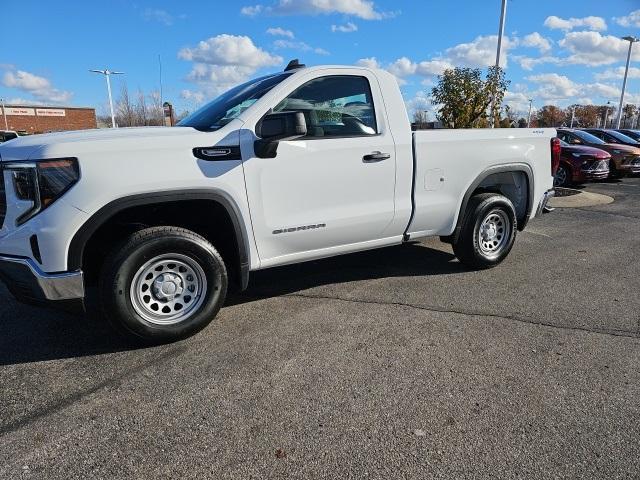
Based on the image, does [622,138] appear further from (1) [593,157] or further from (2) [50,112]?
(2) [50,112]

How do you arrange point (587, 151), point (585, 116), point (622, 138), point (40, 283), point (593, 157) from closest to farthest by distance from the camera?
point (40, 283), point (593, 157), point (587, 151), point (622, 138), point (585, 116)

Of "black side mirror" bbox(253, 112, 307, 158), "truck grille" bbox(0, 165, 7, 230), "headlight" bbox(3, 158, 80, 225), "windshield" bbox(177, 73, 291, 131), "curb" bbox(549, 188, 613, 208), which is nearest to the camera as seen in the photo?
"headlight" bbox(3, 158, 80, 225)

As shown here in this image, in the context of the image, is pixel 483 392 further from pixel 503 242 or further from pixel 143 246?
pixel 503 242

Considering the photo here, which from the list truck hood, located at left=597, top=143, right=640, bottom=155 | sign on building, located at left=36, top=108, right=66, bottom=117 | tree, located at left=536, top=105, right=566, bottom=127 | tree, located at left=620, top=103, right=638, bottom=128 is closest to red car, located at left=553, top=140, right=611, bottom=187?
truck hood, located at left=597, top=143, right=640, bottom=155

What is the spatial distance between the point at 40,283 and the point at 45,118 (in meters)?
96.2

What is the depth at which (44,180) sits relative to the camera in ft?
9.77

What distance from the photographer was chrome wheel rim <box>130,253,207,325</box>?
134 inches

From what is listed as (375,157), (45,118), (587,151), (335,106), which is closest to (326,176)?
(375,157)

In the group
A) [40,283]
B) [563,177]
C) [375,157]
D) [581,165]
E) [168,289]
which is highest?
[375,157]

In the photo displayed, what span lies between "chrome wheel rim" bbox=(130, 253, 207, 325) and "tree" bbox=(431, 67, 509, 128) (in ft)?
33.9

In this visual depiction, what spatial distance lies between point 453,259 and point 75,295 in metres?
4.15

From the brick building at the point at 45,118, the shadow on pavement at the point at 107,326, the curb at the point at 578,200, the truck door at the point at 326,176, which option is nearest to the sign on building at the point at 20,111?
the brick building at the point at 45,118

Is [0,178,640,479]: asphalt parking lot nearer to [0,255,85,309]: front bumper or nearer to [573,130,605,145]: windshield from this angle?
[0,255,85,309]: front bumper

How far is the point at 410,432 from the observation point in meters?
2.50
